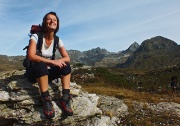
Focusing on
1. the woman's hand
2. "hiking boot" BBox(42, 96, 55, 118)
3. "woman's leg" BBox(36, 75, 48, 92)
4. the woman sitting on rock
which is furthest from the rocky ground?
the woman's hand

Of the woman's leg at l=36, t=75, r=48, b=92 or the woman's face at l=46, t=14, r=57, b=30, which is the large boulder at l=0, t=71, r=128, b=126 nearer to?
the woman's leg at l=36, t=75, r=48, b=92

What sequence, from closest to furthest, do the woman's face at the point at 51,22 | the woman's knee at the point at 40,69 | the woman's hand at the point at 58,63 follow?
the woman's knee at the point at 40,69, the woman's hand at the point at 58,63, the woman's face at the point at 51,22

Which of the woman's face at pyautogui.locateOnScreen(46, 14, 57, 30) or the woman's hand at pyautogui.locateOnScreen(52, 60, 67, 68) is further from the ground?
A: the woman's face at pyautogui.locateOnScreen(46, 14, 57, 30)

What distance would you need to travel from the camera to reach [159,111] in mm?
19375

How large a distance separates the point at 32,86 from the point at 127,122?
6.93 metres

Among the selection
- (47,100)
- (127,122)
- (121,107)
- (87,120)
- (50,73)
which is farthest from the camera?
(121,107)

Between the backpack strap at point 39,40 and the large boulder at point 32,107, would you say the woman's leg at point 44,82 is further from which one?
the backpack strap at point 39,40

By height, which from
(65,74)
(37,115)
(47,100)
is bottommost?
(37,115)

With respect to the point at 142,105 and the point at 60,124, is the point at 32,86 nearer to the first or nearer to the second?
the point at 60,124

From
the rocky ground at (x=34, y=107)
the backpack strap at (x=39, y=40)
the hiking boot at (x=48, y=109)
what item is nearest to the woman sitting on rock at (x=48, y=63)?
the hiking boot at (x=48, y=109)

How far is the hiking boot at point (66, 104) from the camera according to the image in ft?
39.1

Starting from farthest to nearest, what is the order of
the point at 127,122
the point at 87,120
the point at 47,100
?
the point at 127,122, the point at 87,120, the point at 47,100

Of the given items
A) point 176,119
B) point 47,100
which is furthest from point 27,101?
point 176,119

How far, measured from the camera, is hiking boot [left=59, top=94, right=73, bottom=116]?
11.9 metres
